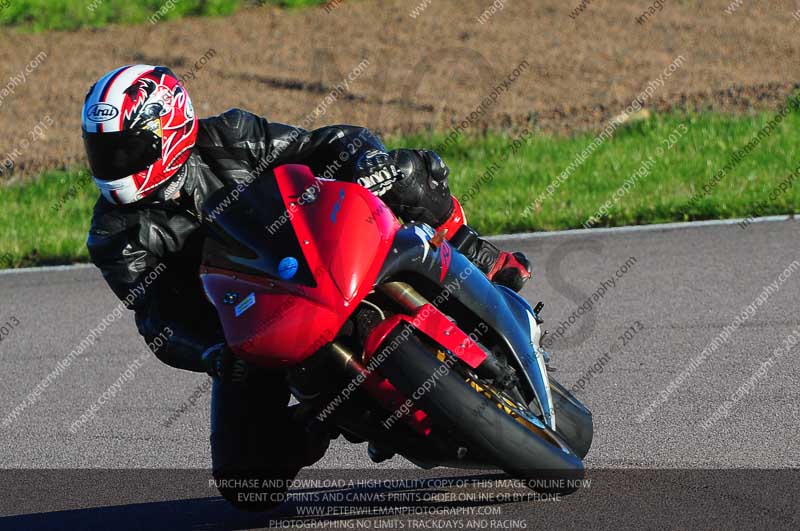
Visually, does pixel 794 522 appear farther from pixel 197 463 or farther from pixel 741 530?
pixel 197 463

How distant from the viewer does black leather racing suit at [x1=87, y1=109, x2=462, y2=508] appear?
475cm

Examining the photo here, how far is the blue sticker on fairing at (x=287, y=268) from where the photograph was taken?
3981mm

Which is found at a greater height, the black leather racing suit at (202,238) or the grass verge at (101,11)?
the black leather racing suit at (202,238)

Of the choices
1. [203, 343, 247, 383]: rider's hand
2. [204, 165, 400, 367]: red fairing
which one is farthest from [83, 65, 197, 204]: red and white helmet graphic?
[203, 343, 247, 383]: rider's hand

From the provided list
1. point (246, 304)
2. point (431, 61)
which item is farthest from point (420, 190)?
point (431, 61)

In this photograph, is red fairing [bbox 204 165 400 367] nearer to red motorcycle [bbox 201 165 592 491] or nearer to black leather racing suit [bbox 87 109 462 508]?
red motorcycle [bbox 201 165 592 491]

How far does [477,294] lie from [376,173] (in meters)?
0.67

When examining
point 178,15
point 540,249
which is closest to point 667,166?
point 540,249

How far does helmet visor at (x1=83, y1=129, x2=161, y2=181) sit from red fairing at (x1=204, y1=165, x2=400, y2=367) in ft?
2.31

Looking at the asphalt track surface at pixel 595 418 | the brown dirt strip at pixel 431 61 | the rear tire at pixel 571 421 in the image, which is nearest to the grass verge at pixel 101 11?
the brown dirt strip at pixel 431 61

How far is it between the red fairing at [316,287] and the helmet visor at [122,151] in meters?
0.70

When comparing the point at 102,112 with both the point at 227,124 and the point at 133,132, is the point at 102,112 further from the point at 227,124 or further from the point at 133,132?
the point at 227,124

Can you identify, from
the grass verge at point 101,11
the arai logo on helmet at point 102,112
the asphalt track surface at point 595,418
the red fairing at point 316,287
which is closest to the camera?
the red fairing at point 316,287

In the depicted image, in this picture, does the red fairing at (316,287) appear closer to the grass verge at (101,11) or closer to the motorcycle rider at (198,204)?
the motorcycle rider at (198,204)
